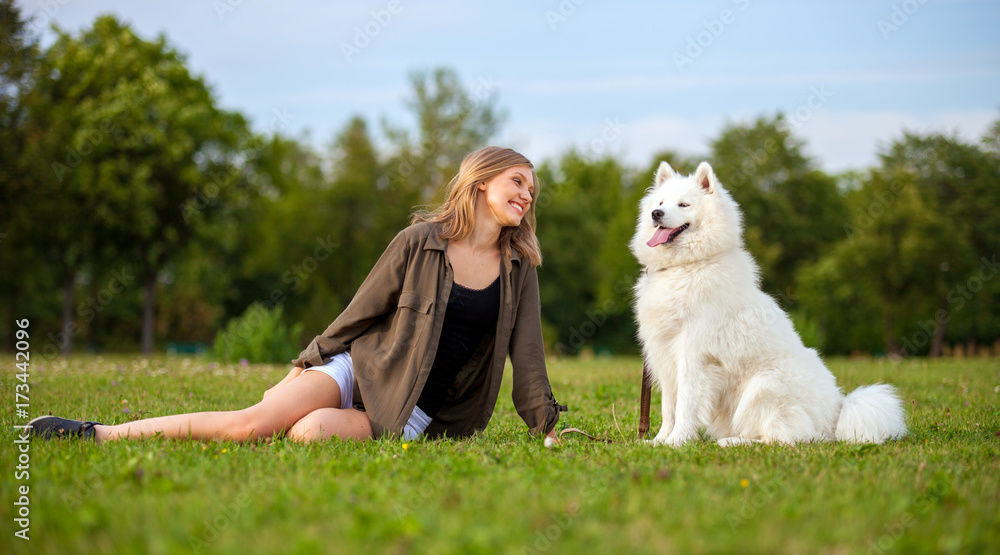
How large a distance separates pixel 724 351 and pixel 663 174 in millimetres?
1593

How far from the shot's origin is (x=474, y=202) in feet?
17.0

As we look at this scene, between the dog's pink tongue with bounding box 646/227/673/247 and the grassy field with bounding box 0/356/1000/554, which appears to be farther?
the dog's pink tongue with bounding box 646/227/673/247

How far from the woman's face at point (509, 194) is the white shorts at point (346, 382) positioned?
1.50m

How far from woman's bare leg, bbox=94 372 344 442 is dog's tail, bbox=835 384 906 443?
140 inches

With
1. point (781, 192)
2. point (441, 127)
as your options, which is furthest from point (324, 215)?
point (781, 192)

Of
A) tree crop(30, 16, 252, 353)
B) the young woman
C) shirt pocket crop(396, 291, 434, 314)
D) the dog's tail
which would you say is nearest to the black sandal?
the young woman

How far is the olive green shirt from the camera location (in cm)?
475

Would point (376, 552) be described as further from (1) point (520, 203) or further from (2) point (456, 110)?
(2) point (456, 110)

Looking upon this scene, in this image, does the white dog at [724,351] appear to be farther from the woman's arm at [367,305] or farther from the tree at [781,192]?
the tree at [781,192]

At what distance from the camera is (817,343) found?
16.4m

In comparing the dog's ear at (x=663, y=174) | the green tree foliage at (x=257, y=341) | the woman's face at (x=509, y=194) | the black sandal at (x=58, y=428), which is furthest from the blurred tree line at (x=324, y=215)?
the black sandal at (x=58, y=428)

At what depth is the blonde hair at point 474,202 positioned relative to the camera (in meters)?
5.07

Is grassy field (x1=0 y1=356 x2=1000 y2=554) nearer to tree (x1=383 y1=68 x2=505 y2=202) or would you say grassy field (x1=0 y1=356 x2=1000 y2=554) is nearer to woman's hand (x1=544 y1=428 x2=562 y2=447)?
woman's hand (x1=544 y1=428 x2=562 y2=447)

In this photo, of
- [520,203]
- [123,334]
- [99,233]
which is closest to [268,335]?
[520,203]
